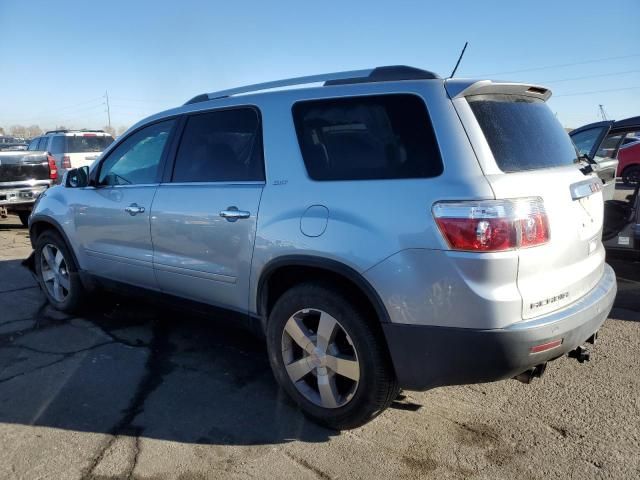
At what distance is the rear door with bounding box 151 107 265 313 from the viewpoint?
3266 millimetres

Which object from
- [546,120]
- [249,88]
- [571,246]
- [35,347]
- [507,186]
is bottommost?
[35,347]

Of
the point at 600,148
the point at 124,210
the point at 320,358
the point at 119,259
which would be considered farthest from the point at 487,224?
the point at 600,148

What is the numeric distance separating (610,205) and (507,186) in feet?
12.8

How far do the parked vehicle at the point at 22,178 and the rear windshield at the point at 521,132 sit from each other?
9565mm

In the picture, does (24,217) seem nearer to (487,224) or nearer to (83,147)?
(83,147)

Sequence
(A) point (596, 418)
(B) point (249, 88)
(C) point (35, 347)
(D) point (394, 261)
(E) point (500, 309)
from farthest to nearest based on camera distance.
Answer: (C) point (35, 347) < (B) point (249, 88) < (A) point (596, 418) < (D) point (394, 261) < (E) point (500, 309)

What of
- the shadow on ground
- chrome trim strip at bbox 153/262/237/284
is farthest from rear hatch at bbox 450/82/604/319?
chrome trim strip at bbox 153/262/237/284

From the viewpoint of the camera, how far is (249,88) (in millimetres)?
3586

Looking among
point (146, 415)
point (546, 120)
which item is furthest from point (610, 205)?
point (146, 415)

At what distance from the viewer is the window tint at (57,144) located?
13238mm

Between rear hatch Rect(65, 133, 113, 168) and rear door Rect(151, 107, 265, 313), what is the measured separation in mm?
10196

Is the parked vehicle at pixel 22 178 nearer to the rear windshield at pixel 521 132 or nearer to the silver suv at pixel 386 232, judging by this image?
the silver suv at pixel 386 232

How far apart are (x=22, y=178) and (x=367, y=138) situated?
9.58m

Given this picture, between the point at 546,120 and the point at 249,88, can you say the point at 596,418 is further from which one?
the point at 249,88
